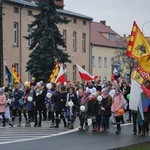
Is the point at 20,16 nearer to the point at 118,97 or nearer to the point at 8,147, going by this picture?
the point at 118,97

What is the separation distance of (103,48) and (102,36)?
184 inches

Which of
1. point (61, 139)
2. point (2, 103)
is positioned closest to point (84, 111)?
point (2, 103)

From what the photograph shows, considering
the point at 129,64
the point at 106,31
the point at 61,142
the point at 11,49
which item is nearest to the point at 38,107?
the point at 61,142

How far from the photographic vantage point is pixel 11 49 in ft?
167

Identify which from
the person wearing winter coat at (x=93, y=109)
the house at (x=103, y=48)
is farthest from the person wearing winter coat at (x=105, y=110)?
the house at (x=103, y=48)

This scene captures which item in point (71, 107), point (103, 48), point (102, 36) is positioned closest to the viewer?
point (71, 107)

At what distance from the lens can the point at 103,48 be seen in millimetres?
75688

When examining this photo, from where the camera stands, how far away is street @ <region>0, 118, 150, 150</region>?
17.3 meters

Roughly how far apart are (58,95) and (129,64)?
50043 millimetres

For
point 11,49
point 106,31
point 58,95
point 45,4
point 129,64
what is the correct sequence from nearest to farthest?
point 58,95, point 45,4, point 11,49, point 129,64, point 106,31

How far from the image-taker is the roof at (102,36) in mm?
74750

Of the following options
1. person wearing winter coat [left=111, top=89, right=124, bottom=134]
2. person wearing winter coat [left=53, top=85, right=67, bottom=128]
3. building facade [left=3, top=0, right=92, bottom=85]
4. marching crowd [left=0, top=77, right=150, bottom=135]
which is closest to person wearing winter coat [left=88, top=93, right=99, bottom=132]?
marching crowd [left=0, top=77, right=150, bottom=135]

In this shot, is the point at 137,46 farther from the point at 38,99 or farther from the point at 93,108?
the point at 38,99

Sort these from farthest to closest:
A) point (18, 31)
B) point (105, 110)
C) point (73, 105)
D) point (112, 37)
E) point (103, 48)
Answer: point (112, 37) → point (103, 48) → point (18, 31) → point (73, 105) → point (105, 110)
